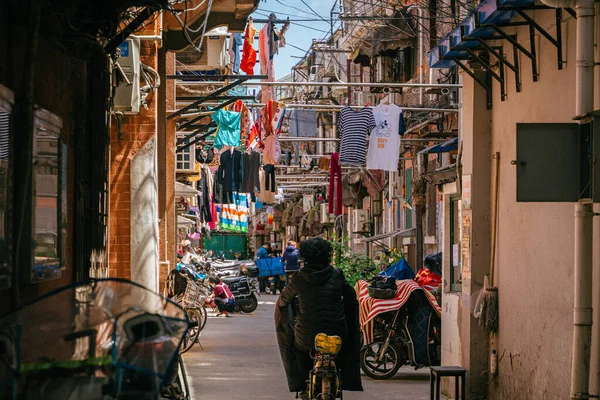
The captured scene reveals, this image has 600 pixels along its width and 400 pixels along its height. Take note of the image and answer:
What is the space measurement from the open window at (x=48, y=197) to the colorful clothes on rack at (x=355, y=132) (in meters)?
15.4

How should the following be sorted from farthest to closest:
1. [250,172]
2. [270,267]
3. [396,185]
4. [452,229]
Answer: [270,267]
[396,185]
[250,172]
[452,229]

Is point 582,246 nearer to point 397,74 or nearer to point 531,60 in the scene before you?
point 531,60

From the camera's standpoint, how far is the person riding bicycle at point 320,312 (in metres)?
10.2

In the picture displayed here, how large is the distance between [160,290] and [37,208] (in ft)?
30.5

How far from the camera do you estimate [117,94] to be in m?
12.7

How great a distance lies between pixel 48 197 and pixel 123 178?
522 cm

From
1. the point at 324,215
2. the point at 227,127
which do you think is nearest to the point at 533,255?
the point at 227,127

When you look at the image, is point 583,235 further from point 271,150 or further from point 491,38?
point 271,150

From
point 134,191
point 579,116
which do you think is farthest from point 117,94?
point 579,116

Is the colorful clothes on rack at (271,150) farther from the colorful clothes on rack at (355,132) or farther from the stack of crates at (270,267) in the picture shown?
the stack of crates at (270,267)

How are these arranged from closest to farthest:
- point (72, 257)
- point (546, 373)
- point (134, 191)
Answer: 1. point (72, 257)
2. point (546, 373)
3. point (134, 191)

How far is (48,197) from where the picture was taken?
28.9 ft

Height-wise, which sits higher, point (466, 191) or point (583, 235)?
point (466, 191)

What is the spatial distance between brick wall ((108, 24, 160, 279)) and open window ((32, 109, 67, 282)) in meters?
4.24
